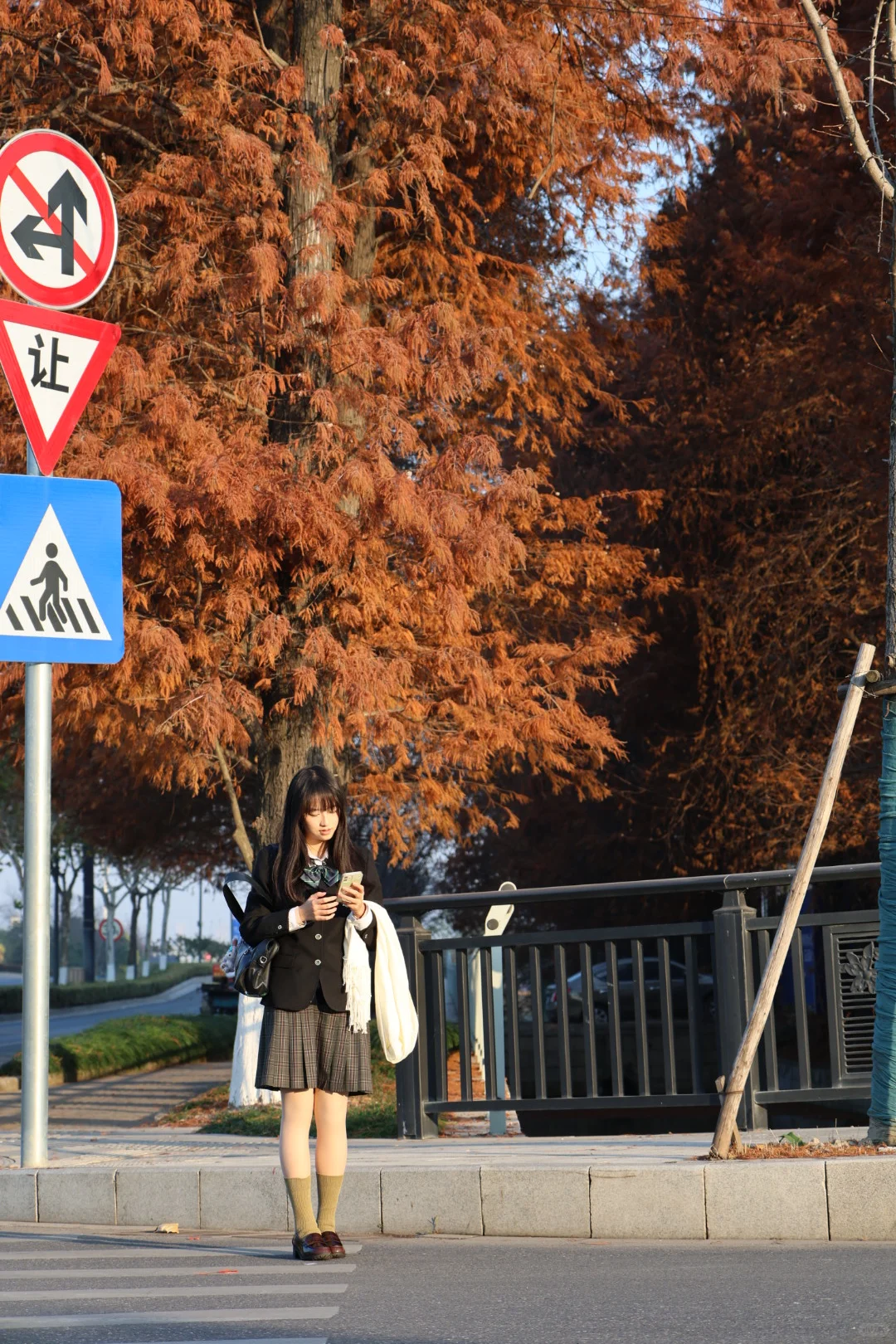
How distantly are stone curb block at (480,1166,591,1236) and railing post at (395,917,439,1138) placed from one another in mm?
2118

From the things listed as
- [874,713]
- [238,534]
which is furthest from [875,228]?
[238,534]

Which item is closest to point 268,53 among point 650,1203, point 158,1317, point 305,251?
point 305,251

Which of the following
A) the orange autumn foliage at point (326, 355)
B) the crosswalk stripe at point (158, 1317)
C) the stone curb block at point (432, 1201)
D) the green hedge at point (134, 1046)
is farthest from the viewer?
the green hedge at point (134, 1046)

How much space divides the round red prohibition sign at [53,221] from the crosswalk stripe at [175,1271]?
4.22 meters

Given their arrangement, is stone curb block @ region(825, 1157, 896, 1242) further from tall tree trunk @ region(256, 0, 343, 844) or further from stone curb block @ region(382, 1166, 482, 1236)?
tall tree trunk @ region(256, 0, 343, 844)

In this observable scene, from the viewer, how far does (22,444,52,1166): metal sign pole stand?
7105mm

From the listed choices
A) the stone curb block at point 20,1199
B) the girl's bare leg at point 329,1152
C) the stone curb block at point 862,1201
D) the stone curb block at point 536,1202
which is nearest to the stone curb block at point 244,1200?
the stone curb block at point 20,1199

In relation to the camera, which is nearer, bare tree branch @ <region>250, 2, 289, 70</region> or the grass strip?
the grass strip

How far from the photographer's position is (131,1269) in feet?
17.9

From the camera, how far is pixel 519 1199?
622 cm

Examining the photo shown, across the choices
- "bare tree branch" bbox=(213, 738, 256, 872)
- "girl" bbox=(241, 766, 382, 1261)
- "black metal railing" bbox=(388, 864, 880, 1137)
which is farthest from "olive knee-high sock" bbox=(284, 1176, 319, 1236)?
"bare tree branch" bbox=(213, 738, 256, 872)

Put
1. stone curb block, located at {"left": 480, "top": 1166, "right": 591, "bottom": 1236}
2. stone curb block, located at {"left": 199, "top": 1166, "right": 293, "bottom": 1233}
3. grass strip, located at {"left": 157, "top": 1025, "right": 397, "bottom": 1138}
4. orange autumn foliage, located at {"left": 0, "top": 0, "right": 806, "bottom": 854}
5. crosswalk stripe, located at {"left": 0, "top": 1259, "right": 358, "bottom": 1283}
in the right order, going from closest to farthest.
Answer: crosswalk stripe, located at {"left": 0, "top": 1259, "right": 358, "bottom": 1283} < stone curb block, located at {"left": 480, "top": 1166, "right": 591, "bottom": 1236} < stone curb block, located at {"left": 199, "top": 1166, "right": 293, "bottom": 1233} < grass strip, located at {"left": 157, "top": 1025, "right": 397, "bottom": 1138} < orange autumn foliage, located at {"left": 0, "top": 0, "right": 806, "bottom": 854}

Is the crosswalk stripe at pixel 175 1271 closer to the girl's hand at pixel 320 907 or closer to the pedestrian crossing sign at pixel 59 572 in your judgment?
the girl's hand at pixel 320 907

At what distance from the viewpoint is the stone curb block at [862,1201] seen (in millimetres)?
5844
